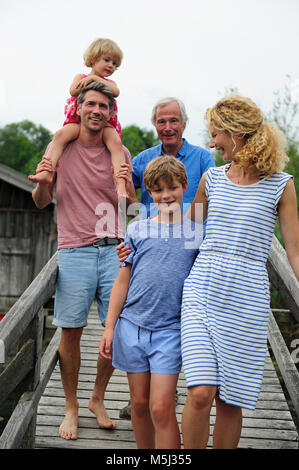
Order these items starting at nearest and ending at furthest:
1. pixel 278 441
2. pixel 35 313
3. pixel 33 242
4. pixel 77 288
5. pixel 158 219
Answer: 1. pixel 158 219
2. pixel 35 313
3. pixel 77 288
4. pixel 278 441
5. pixel 33 242

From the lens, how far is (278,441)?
303 centimetres

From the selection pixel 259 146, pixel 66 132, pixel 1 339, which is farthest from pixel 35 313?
pixel 259 146

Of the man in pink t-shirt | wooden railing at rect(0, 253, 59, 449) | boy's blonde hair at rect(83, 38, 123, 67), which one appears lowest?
wooden railing at rect(0, 253, 59, 449)

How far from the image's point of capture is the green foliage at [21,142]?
39625 mm

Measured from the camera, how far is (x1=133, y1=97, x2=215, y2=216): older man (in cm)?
298

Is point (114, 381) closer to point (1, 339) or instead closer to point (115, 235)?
point (115, 235)

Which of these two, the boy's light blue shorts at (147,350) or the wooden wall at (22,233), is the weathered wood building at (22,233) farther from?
the boy's light blue shorts at (147,350)

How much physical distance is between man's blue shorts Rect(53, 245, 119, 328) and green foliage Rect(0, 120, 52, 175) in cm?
3571

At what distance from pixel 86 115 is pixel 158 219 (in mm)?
894

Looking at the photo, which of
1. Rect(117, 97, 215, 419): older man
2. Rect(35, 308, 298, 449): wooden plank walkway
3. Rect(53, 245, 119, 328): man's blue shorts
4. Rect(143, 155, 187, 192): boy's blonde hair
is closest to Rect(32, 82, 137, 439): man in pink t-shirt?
Rect(53, 245, 119, 328): man's blue shorts

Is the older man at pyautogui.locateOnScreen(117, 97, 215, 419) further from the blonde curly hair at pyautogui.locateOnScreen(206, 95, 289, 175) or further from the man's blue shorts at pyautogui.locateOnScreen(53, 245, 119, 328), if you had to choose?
the blonde curly hair at pyautogui.locateOnScreen(206, 95, 289, 175)

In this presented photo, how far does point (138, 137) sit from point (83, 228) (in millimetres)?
43604

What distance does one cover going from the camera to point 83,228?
281 centimetres

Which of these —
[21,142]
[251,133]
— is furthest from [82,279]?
[21,142]
